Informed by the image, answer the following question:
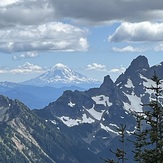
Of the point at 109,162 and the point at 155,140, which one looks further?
the point at 109,162

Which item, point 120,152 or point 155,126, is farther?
point 120,152

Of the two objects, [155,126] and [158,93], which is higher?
[158,93]

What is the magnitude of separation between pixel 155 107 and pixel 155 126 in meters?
1.74

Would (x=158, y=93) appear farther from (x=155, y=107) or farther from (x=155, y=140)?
(x=155, y=140)

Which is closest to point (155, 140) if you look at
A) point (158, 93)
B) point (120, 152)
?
point (158, 93)

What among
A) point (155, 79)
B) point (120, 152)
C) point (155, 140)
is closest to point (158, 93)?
point (155, 79)

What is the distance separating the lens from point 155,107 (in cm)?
3788

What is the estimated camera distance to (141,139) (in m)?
48.3

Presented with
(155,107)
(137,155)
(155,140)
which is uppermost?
(155,107)

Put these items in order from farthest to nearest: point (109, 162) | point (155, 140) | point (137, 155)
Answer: point (137, 155) < point (109, 162) < point (155, 140)

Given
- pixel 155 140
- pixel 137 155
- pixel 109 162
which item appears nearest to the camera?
pixel 155 140

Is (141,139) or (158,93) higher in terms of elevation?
(158,93)

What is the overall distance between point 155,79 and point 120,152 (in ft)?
29.4

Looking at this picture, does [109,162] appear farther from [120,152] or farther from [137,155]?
[137,155]
